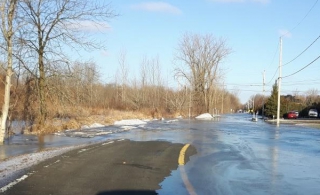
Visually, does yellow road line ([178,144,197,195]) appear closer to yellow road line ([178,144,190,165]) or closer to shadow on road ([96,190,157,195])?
yellow road line ([178,144,190,165])

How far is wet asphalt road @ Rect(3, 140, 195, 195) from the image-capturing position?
7215 mm

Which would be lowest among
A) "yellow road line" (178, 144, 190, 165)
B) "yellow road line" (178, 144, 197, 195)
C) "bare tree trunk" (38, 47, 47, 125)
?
"yellow road line" (178, 144, 197, 195)

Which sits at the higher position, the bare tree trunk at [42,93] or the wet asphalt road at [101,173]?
the bare tree trunk at [42,93]

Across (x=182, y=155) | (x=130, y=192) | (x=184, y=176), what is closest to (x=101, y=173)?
(x=184, y=176)

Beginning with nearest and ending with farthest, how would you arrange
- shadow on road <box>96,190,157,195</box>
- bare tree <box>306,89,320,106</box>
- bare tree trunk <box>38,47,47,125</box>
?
shadow on road <box>96,190,157,195</box> < bare tree trunk <box>38,47,47,125</box> < bare tree <box>306,89,320,106</box>

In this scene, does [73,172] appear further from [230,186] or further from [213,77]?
[213,77]

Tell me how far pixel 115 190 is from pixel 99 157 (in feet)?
15.2

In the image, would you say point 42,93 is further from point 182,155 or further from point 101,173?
point 101,173

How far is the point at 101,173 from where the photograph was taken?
8.92 metres

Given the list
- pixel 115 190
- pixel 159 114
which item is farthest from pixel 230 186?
pixel 159 114

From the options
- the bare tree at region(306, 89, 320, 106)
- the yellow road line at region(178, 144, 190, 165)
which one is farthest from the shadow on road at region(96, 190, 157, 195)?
the bare tree at region(306, 89, 320, 106)

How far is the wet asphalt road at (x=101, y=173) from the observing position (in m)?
7.21

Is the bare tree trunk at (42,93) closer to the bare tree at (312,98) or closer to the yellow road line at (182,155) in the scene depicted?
the yellow road line at (182,155)

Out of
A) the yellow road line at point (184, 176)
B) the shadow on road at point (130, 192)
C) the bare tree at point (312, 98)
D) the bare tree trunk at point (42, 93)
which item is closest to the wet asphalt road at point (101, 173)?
the shadow on road at point (130, 192)
